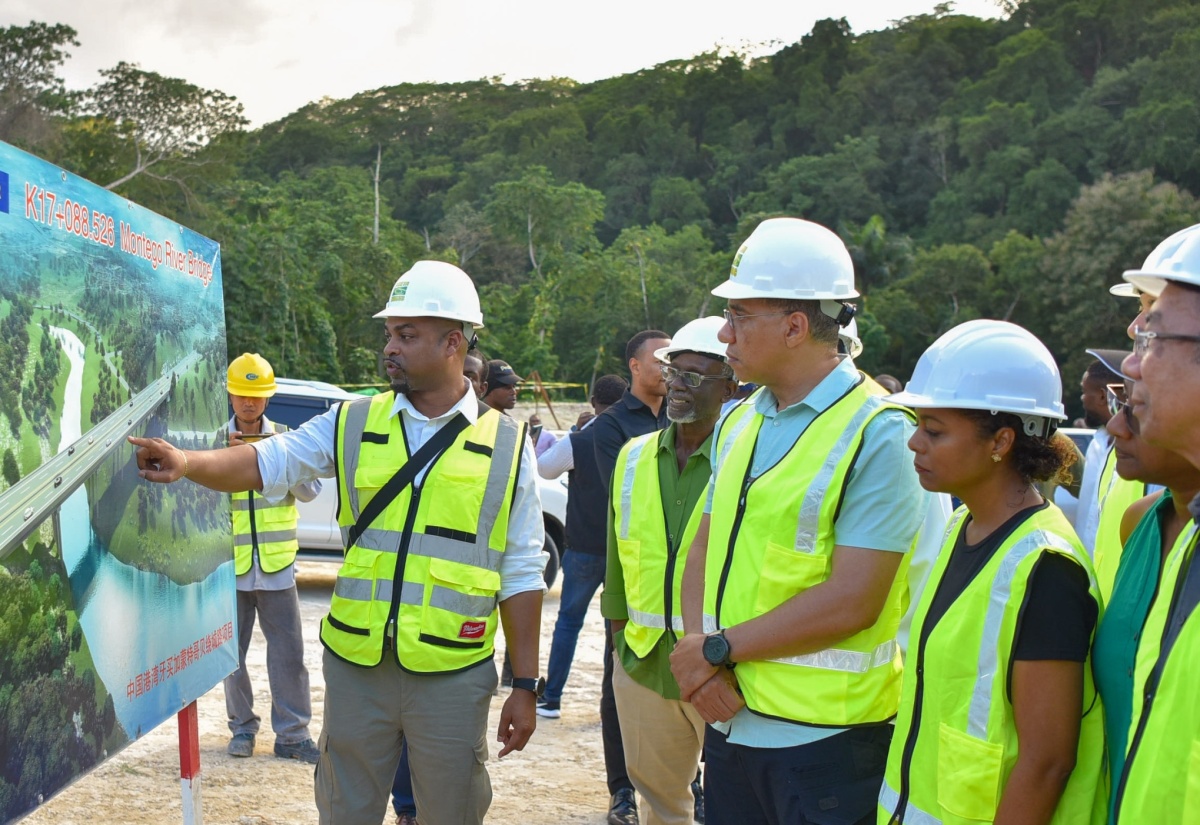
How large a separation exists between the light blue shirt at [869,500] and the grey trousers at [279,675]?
3.55m

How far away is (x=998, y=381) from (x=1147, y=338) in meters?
0.63

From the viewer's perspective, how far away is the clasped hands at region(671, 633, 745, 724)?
2.96 metres

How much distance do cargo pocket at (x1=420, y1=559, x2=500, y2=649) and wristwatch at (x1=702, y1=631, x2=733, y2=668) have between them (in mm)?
920

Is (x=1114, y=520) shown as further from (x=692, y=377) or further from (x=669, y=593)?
(x=692, y=377)

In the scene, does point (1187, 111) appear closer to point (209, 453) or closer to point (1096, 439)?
point (1096, 439)

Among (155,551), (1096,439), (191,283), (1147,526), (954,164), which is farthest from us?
(954,164)

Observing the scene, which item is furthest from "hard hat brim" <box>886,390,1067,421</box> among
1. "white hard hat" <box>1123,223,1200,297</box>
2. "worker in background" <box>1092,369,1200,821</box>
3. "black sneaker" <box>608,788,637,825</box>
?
"black sneaker" <box>608,788,637,825</box>

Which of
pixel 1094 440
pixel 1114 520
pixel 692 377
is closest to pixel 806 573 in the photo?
pixel 1114 520

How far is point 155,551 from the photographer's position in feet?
11.5

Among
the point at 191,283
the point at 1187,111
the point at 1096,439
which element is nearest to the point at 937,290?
the point at 1187,111

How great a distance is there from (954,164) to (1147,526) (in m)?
80.4

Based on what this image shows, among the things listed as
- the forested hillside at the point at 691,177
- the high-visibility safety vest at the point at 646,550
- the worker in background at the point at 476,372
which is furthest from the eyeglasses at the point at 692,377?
the forested hillside at the point at 691,177

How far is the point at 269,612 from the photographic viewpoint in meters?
6.10

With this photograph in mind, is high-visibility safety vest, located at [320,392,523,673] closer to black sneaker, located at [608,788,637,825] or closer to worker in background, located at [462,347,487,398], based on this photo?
black sneaker, located at [608,788,637,825]
